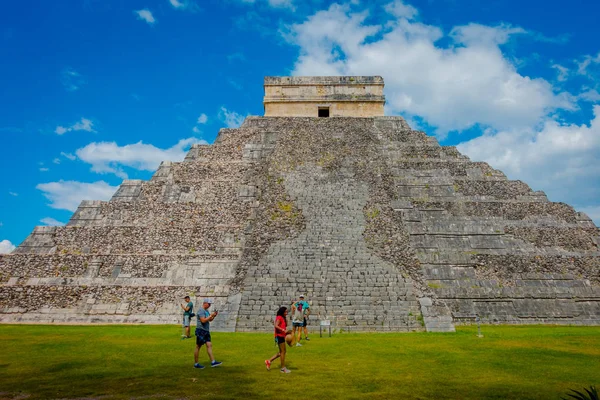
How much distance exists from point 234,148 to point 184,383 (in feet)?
52.5

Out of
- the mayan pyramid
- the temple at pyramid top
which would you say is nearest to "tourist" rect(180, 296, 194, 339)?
the mayan pyramid

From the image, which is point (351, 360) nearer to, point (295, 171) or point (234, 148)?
point (295, 171)

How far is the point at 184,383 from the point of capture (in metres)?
5.90

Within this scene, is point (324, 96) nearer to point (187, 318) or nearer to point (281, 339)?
point (187, 318)

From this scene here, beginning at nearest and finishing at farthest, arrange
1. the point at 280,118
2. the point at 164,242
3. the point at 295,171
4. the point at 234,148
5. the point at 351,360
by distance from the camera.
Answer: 1. the point at 351,360
2. the point at 164,242
3. the point at 295,171
4. the point at 234,148
5. the point at 280,118

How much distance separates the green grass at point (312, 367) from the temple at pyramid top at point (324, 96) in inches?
671

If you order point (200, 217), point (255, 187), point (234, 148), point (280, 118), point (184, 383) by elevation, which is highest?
point (280, 118)

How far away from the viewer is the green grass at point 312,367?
554 centimetres

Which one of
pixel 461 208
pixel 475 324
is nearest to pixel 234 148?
pixel 461 208

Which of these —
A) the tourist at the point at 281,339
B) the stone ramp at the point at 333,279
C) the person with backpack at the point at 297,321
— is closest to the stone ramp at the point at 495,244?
the stone ramp at the point at 333,279

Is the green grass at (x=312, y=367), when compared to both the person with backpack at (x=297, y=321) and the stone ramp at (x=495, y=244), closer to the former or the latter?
the person with backpack at (x=297, y=321)

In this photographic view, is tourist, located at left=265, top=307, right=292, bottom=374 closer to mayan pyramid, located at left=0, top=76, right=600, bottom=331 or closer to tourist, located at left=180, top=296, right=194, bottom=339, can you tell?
tourist, located at left=180, top=296, right=194, bottom=339

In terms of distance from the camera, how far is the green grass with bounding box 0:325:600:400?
5.54 metres

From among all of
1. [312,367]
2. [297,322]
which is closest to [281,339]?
[312,367]
